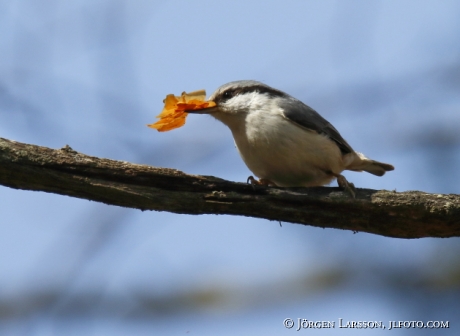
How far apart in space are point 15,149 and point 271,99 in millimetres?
2200

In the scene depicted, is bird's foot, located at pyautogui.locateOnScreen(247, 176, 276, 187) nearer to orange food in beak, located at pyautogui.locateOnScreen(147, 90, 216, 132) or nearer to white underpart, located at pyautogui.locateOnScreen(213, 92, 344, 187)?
white underpart, located at pyautogui.locateOnScreen(213, 92, 344, 187)

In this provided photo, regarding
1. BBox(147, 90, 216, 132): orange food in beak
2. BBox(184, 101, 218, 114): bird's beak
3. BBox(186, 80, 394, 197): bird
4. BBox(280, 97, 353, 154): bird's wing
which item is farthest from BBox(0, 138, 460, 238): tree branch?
BBox(184, 101, 218, 114): bird's beak

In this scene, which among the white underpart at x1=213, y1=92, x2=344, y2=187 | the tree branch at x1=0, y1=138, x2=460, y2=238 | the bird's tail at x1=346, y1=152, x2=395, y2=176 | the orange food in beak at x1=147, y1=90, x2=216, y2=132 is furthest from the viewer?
the bird's tail at x1=346, y1=152, x2=395, y2=176

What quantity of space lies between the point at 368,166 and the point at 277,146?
1.38 meters

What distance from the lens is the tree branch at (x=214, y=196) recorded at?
275 centimetres

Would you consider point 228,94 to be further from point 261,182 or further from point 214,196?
point 214,196

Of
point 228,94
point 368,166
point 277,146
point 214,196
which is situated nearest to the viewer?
point 214,196

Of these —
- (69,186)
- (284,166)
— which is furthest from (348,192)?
(69,186)

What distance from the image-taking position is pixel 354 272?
3.85 meters

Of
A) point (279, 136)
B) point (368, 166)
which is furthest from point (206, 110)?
point (368, 166)

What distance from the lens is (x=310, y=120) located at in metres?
4.08

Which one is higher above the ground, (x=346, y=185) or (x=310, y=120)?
(x=310, y=120)

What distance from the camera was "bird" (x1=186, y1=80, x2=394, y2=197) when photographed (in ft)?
12.6

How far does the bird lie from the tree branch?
0.42 metres
